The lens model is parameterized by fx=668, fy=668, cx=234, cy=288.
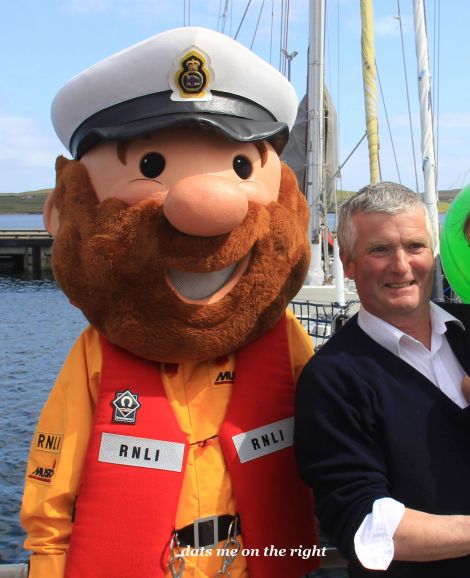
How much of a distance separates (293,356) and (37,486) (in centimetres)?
96

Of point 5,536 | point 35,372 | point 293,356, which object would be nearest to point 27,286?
point 35,372

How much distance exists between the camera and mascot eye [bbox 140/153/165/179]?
2.15m

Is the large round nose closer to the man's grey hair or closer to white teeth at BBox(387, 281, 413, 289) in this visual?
the man's grey hair

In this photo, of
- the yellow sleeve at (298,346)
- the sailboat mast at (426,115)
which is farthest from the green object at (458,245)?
the sailboat mast at (426,115)

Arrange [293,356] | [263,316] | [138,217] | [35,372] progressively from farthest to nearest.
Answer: [35,372] → [293,356] → [263,316] → [138,217]

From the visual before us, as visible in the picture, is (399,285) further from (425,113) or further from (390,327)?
(425,113)

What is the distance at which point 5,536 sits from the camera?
20.9 feet

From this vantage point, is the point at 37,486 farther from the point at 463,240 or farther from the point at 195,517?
the point at 463,240

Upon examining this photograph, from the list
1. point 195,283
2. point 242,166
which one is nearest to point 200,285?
point 195,283

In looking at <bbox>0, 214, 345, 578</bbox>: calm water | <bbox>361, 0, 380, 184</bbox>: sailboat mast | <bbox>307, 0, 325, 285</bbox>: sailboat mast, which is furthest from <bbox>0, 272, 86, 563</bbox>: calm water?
<bbox>361, 0, 380, 184</bbox>: sailboat mast

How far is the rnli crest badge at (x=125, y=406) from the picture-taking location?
210cm

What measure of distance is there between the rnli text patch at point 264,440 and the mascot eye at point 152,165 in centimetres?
88

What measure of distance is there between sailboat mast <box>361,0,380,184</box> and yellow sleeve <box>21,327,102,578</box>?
6.90 m

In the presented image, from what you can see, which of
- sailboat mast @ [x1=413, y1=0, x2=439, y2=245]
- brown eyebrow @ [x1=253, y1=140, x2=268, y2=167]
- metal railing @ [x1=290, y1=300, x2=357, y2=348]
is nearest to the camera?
brown eyebrow @ [x1=253, y1=140, x2=268, y2=167]
